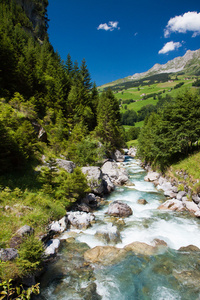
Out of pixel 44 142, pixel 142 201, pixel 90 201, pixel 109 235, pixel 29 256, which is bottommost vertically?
pixel 142 201

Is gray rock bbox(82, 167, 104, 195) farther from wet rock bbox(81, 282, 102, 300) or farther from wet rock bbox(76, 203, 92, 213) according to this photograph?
wet rock bbox(81, 282, 102, 300)

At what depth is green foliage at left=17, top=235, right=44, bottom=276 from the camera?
7.36m

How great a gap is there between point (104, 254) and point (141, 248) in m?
2.72

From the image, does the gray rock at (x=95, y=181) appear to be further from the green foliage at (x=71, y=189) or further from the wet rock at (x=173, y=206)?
the wet rock at (x=173, y=206)

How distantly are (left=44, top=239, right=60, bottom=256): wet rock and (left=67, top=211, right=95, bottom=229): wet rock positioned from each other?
270 centimetres

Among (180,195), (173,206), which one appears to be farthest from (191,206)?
(180,195)

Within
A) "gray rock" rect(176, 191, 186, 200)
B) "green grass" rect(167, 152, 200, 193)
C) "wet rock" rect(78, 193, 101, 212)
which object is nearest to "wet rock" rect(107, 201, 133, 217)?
"wet rock" rect(78, 193, 101, 212)

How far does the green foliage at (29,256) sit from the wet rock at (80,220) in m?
5.39

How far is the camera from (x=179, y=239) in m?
12.0

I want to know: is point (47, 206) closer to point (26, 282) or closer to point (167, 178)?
point (26, 282)

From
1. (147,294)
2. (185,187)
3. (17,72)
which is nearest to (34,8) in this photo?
(17,72)

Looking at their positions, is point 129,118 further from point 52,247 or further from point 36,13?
point 52,247

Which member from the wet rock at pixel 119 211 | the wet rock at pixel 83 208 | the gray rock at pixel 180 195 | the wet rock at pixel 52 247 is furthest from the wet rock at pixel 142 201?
the wet rock at pixel 52 247

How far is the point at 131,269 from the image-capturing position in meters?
9.30
